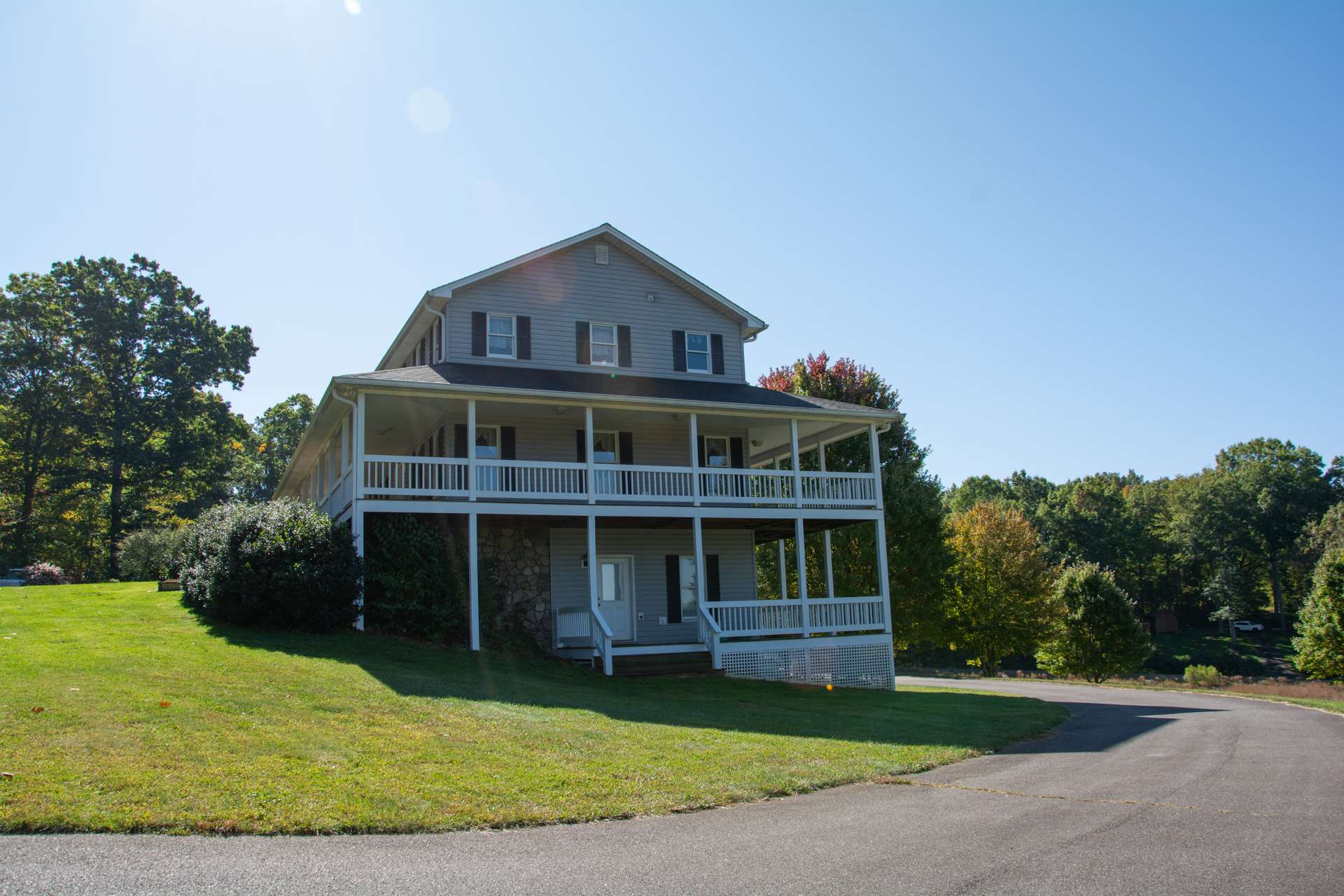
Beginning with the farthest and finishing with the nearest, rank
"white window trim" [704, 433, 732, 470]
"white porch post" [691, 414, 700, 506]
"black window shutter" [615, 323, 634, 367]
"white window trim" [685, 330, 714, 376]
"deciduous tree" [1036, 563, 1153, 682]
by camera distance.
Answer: "deciduous tree" [1036, 563, 1153, 682] → "white window trim" [685, 330, 714, 376] → "white window trim" [704, 433, 732, 470] → "black window shutter" [615, 323, 634, 367] → "white porch post" [691, 414, 700, 506]

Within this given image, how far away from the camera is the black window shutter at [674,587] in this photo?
2248cm

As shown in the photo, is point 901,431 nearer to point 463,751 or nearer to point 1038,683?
point 1038,683

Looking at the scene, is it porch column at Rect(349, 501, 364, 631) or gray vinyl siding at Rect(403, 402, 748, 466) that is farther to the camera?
gray vinyl siding at Rect(403, 402, 748, 466)

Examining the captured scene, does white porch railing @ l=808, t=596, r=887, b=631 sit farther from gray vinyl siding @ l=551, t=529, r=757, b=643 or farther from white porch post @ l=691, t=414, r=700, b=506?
white porch post @ l=691, t=414, r=700, b=506

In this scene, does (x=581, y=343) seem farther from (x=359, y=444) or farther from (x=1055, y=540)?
(x=1055, y=540)

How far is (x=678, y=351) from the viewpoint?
927 inches

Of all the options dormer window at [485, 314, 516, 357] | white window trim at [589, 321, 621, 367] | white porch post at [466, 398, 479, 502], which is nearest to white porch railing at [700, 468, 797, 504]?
white window trim at [589, 321, 621, 367]

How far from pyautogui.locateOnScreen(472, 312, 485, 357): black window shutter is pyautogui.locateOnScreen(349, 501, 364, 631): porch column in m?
5.26

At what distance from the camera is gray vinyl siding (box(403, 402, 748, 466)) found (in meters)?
21.1

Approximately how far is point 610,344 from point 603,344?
19 cm

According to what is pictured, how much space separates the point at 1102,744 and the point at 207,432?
42.8 metres

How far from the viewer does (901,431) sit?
119ft

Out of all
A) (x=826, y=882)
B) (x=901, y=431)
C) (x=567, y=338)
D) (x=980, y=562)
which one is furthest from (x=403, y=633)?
(x=980, y=562)

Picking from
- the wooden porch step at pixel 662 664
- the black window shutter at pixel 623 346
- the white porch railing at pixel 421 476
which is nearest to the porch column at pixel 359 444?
the white porch railing at pixel 421 476
